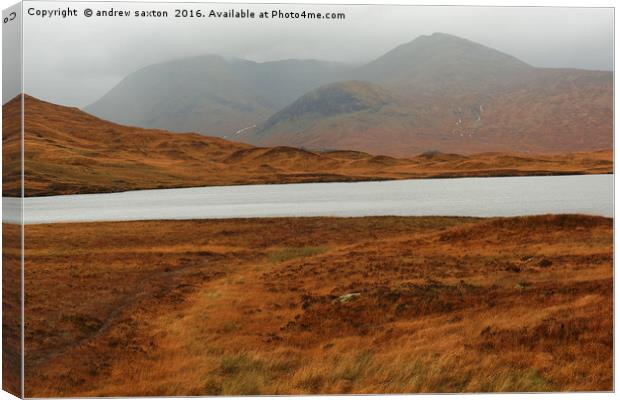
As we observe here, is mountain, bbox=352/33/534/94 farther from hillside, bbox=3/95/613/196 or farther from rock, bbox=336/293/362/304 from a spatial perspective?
rock, bbox=336/293/362/304

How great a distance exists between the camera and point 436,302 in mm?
14617

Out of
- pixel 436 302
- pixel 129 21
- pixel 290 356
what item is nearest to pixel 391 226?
pixel 436 302

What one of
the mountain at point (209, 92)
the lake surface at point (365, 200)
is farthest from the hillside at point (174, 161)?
the mountain at point (209, 92)

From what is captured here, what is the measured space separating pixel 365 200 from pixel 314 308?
226cm

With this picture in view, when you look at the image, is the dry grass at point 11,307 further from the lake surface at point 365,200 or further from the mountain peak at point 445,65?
the mountain peak at point 445,65

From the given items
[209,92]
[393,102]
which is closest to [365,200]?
[393,102]

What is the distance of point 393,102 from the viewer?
16547 mm

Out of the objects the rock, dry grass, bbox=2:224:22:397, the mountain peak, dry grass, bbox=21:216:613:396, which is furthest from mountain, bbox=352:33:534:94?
dry grass, bbox=2:224:22:397

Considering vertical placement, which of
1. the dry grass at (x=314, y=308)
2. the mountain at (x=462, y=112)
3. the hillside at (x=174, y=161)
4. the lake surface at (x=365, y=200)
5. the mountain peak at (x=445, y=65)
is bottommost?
the dry grass at (x=314, y=308)

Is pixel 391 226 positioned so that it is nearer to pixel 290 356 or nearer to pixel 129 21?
pixel 290 356

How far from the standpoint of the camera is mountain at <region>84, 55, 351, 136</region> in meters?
15.1

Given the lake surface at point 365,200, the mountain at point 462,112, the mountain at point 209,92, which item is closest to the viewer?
the lake surface at point 365,200

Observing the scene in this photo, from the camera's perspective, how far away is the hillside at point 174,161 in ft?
46.7

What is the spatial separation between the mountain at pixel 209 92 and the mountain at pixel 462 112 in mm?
381
